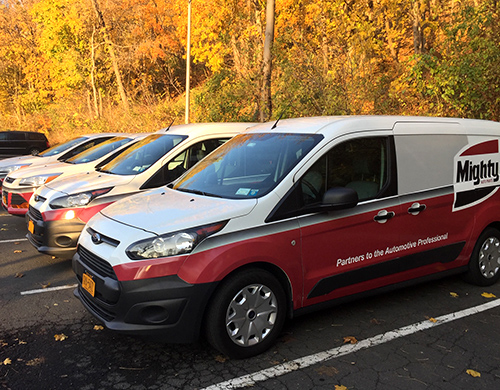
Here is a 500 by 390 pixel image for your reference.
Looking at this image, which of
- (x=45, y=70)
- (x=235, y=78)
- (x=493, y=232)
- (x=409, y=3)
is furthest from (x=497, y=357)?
(x=45, y=70)

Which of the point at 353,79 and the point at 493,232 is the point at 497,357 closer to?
the point at 493,232

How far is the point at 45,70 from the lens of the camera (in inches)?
1425

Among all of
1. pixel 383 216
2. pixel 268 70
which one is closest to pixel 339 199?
pixel 383 216

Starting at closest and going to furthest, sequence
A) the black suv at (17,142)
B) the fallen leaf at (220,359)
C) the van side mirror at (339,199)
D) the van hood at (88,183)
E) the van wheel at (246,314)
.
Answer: the van wheel at (246,314) < the fallen leaf at (220,359) < the van side mirror at (339,199) < the van hood at (88,183) < the black suv at (17,142)

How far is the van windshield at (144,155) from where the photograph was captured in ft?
21.0

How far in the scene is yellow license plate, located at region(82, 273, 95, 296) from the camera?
3.61 m

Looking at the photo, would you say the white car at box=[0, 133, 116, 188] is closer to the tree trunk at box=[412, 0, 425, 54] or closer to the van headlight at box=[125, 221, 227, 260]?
the van headlight at box=[125, 221, 227, 260]

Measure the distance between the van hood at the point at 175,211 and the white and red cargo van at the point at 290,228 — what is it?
0.6 inches

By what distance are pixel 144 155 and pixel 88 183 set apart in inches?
34.9

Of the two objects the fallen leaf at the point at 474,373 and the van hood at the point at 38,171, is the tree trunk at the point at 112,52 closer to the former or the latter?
the van hood at the point at 38,171

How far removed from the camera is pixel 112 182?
6141mm

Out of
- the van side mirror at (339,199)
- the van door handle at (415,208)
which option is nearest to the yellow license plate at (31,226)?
the van side mirror at (339,199)

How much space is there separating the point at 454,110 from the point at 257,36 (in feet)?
34.4

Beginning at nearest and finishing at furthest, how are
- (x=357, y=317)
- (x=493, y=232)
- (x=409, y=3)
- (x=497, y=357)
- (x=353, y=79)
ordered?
(x=497, y=357)
(x=357, y=317)
(x=493, y=232)
(x=353, y=79)
(x=409, y=3)
